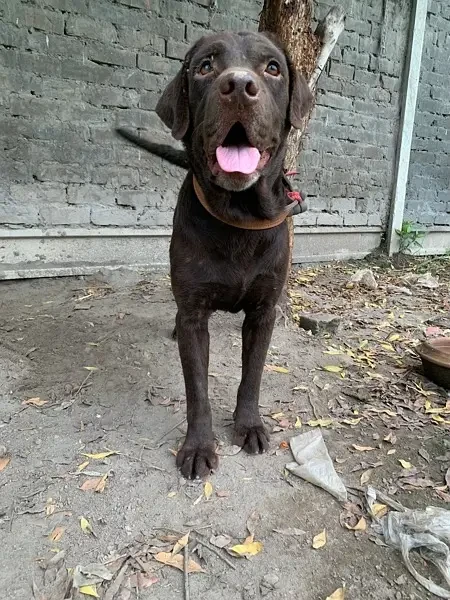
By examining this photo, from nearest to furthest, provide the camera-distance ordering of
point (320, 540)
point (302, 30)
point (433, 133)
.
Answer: point (320, 540) < point (302, 30) < point (433, 133)

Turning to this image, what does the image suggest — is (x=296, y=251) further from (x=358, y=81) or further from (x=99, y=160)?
(x=99, y=160)

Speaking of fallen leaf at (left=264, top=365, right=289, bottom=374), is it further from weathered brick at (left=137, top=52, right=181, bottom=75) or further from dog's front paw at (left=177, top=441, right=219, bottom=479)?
weathered brick at (left=137, top=52, right=181, bottom=75)

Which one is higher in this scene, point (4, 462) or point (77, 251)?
point (77, 251)

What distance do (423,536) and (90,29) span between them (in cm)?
447

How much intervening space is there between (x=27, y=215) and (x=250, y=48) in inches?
118

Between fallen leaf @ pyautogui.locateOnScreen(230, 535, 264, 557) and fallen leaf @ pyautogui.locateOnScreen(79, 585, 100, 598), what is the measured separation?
45 centimetres

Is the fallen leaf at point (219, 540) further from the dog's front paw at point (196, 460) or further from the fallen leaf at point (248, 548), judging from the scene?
the dog's front paw at point (196, 460)

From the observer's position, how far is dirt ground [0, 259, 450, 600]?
1626mm

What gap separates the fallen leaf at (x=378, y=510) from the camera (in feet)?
6.15

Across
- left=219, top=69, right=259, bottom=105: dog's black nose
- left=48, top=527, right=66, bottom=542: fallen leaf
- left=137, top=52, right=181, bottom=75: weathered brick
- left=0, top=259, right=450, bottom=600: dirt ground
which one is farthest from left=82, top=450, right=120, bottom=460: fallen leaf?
left=137, top=52, right=181, bottom=75: weathered brick

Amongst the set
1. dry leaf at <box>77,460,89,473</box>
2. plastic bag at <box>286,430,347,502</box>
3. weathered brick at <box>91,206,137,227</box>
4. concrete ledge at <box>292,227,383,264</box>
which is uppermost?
weathered brick at <box>91,206,137,227</box>

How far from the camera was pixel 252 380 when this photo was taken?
234 centimetres

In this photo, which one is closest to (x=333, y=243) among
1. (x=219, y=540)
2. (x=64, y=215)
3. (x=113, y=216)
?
(x=113, y=216)

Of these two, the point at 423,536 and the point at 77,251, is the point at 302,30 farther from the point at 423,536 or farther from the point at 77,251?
the point at 423,536
